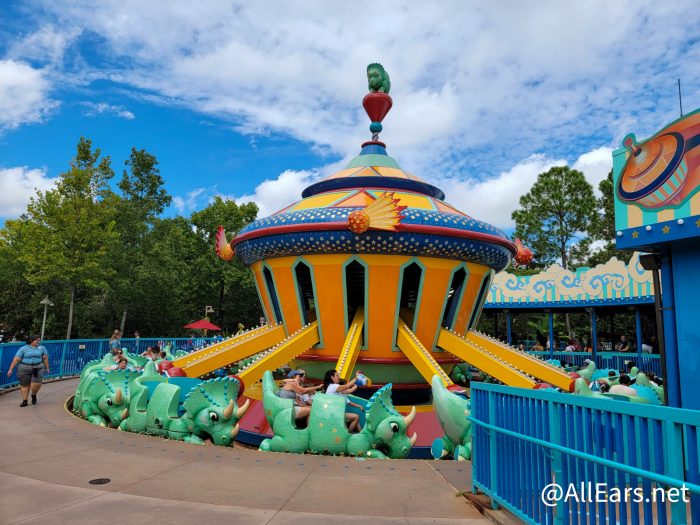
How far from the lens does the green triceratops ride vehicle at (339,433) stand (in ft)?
20.6

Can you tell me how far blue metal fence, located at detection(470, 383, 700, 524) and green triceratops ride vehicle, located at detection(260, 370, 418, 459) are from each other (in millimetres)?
2230

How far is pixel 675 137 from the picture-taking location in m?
5.40

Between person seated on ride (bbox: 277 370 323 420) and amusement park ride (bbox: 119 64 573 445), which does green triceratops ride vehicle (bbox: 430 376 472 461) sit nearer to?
person seated on ride (bbox: 277 370 323 420)

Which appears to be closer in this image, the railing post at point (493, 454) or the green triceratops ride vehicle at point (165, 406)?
the railing post at point (493, 454)

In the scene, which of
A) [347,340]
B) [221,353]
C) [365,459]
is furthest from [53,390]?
[365,459]

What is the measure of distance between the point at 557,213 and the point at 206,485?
1324 inches

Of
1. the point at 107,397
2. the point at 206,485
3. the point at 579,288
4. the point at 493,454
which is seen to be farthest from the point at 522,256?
the point at 206,485

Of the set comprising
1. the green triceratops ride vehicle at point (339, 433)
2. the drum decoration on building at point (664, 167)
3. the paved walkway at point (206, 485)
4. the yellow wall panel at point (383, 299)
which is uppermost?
the drum decoration on building at point (664, 167)

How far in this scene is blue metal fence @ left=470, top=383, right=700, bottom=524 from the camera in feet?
8.16

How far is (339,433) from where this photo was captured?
6297 millimetres

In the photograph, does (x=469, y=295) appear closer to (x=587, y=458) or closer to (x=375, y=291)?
(x=375, y=291)

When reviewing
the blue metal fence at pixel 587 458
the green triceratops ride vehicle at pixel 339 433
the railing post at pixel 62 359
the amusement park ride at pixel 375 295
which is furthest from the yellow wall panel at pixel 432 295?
the railing post at pixel 62 359

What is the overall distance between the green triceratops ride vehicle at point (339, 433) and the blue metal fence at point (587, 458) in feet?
7.32

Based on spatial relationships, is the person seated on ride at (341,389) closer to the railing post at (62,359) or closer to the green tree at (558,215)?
the railing post at (62,359)
